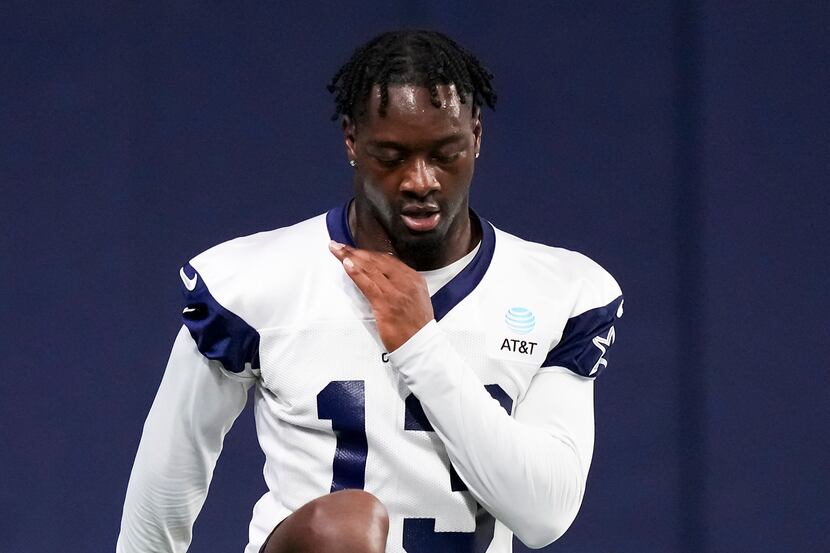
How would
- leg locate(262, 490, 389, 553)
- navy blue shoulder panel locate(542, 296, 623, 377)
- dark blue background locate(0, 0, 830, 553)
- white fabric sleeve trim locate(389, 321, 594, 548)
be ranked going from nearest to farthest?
leg locate(262, 490, 389, 553) < white fabric sleeve trim locate(389, 321, 594, 548) < navy blue shoulder panel locate(542, 296, 623, 377) < dark blue background locate(0, 0, 830, 553)

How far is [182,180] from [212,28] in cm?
19

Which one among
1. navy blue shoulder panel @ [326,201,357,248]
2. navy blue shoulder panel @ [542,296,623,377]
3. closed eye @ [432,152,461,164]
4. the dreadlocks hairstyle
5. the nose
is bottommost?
navy blue shoulder panel @ [542,296,623,377]

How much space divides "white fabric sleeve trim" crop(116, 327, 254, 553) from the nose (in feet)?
0.75

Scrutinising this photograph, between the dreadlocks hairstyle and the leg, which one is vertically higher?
the dreadlocks hairstyle

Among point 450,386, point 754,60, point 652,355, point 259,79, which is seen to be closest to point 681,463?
point 652,355

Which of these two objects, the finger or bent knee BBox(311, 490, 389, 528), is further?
the finger

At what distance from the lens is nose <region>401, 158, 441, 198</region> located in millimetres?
1220

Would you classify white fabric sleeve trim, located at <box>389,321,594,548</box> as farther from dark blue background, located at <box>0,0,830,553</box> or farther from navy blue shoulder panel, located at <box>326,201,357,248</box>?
dark blue background, located at <box>0,0,830,553</box>

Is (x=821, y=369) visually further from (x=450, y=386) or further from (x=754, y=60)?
(x=450, y=386)

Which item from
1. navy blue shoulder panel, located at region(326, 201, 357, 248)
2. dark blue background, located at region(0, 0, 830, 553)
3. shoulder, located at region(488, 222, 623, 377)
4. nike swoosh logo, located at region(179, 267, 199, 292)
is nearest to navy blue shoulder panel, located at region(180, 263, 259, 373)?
nike swoosh logo, located at region(179, 267, 199, 292)

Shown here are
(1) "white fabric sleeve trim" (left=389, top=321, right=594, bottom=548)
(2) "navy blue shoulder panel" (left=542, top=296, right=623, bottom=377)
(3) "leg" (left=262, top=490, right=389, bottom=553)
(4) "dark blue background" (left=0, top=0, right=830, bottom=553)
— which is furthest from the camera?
(4) "dark blue background" (left=0, top=0, right=830, bottom=553)

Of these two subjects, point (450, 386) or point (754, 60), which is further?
point (754, 60)

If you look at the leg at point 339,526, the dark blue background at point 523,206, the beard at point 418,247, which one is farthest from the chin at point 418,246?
the dark blue background at point 523,206

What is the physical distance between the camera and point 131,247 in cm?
194
